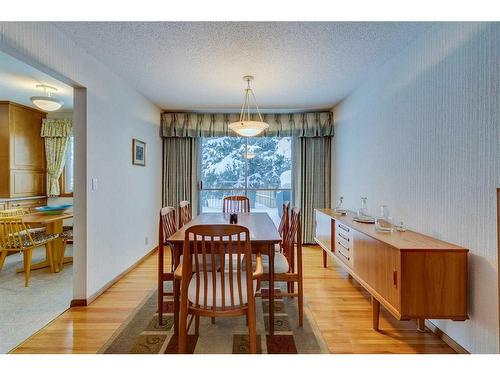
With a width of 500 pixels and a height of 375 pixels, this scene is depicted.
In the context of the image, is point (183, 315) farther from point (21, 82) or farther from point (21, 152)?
point (21, 152)

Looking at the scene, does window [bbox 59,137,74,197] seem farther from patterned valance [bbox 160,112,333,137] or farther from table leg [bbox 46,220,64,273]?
patterned valance [bbox 160,112,333,137]

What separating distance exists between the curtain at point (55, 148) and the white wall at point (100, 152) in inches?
72.7

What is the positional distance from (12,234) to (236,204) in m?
2.64

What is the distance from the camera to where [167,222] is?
2.37m

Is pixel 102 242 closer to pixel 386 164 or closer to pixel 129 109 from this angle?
pixel 129 109

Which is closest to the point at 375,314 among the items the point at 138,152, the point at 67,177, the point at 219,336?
the point at 219,336

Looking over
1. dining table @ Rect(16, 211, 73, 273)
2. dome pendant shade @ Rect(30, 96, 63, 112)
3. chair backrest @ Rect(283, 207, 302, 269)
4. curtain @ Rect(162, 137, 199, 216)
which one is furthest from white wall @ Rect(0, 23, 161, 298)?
chair backrest @ Rect(283, 207, 302, 269)

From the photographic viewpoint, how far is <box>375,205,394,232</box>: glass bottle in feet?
7.65

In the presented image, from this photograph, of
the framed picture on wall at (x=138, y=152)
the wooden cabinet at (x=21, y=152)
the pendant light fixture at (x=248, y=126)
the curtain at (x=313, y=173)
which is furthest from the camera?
the curtain at (x=313, y=173)

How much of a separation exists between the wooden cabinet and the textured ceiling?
2320 mm

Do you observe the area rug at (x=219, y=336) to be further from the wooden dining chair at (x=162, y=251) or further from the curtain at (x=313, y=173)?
the curtain at (x=313, y=173)

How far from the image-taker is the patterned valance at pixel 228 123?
478cm

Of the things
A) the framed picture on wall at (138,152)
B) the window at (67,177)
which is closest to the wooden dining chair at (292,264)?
the framed picture on wall at (138,152)

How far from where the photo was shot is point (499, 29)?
1.59 m
